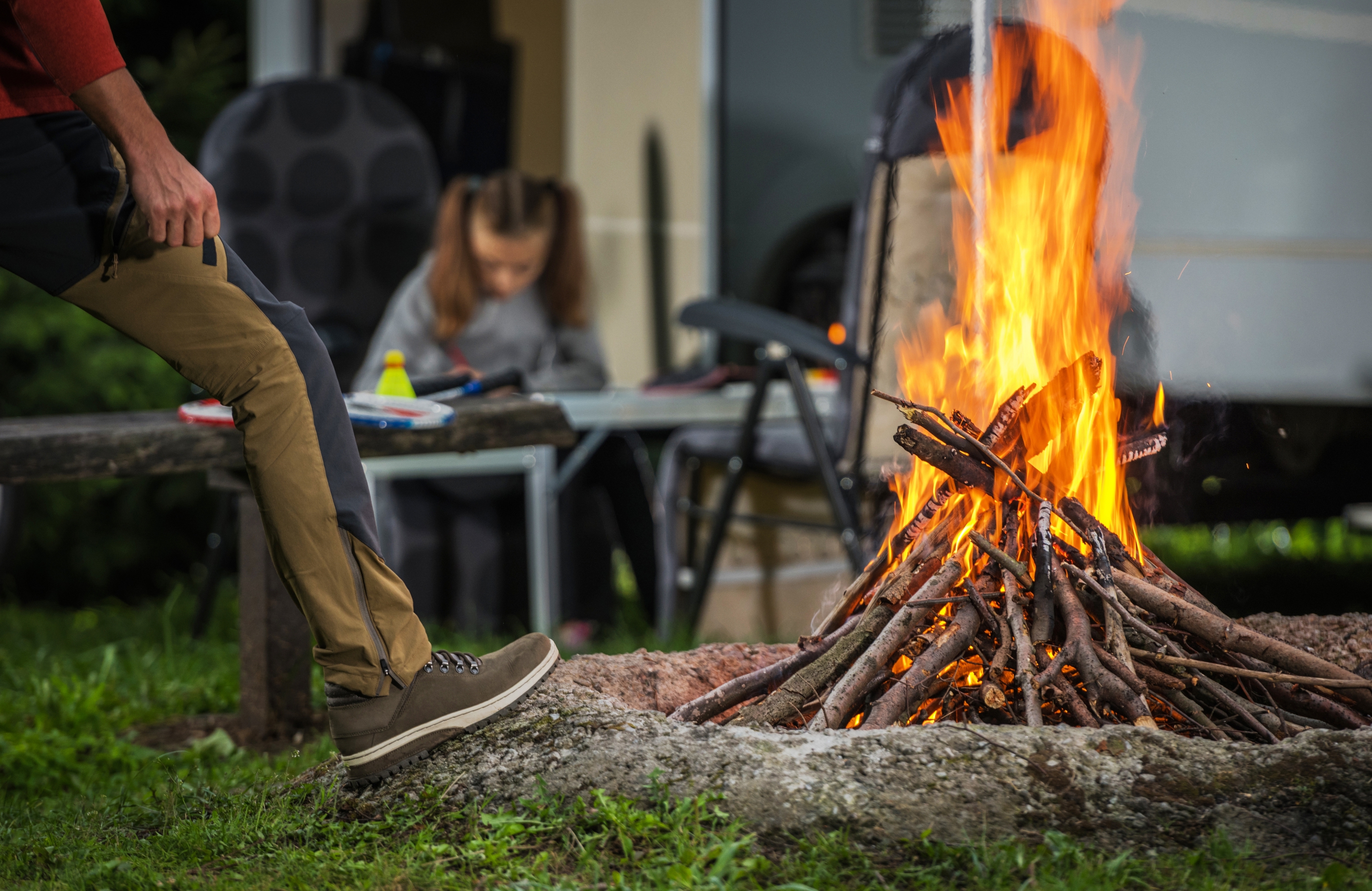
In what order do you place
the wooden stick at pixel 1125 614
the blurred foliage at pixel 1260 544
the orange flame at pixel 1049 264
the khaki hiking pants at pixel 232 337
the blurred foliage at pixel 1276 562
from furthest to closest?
the blurred foliage at pixel 1260 544 < the blurred foliage at pixel 1276 562 < the orange flame at pixel 1049 264 < the wooden stick at pixel 1125 614 < the khaki hiking pants at pixel 232 337

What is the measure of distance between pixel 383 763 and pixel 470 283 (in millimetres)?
2531

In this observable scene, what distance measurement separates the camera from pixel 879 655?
1923 millimetres

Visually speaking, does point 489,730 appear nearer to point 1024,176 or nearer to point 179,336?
point 179,336

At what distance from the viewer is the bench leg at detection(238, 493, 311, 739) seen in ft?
8.87

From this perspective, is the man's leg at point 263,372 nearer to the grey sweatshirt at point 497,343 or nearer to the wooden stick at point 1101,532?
the wooden stick at point 1101,532

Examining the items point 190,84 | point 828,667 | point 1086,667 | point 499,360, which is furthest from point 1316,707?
point 190,84

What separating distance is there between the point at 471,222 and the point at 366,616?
8.36 ft

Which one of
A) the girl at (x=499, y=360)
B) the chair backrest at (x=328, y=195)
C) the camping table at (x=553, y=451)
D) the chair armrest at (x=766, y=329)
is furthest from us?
the chair backrest at (x=328, y=195)

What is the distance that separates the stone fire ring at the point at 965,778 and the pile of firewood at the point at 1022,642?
0.12m

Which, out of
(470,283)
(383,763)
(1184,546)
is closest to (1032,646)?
(383,763)

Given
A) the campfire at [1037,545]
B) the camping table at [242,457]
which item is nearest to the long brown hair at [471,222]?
the camping table at [242,457]

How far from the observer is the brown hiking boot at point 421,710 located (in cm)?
180

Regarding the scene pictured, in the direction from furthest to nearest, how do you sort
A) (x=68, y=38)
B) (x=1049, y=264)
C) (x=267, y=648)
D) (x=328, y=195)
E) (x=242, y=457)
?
(x=328, y=195), (x=267, y=648), (x=242, y=457), (x=1049, y=264), (x=68, y=38)

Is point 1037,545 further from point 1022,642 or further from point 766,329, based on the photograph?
point 766,329
